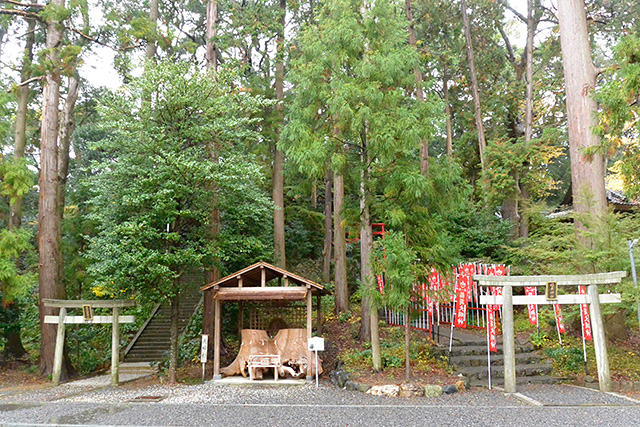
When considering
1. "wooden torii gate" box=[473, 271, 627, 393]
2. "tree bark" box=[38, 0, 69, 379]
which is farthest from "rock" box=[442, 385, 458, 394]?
"tree bark" box=[38, 0, 69, 379]

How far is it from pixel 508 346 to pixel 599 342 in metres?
1.53

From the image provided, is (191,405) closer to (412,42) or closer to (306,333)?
(306,333)

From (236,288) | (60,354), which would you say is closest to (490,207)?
(236,288)

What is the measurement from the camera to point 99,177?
9195 mm

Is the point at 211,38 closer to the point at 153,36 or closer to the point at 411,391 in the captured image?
the point at 153,36

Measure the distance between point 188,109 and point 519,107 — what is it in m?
14.1

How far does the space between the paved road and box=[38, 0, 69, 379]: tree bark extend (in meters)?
2.53

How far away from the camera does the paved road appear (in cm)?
588

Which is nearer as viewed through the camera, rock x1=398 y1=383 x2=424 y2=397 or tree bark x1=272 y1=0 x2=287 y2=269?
rock x1=398 y1=383 x2=424 y2=397

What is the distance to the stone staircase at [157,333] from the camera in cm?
1326

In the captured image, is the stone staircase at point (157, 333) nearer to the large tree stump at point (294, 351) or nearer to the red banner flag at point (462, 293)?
the large tree stump at point (294, 351)

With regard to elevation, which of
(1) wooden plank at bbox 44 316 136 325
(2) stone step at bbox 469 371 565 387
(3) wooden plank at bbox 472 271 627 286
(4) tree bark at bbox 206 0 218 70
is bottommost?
(2) stone step at bbox 469 371 565 387

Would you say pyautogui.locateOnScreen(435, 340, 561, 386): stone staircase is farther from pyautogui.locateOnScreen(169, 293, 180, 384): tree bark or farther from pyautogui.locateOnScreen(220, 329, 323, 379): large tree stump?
pyautogui.locateOnScreen(169, 293, 180, 384): tree bark

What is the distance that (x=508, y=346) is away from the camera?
25.2 ft
